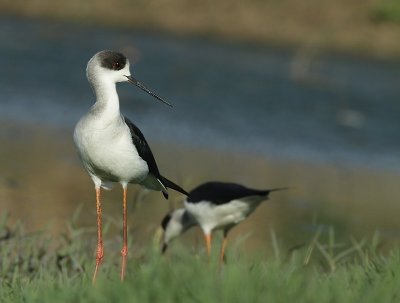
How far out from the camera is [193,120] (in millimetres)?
13250

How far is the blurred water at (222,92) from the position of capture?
12.6m

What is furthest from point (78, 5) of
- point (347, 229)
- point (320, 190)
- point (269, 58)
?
point (347, 229)

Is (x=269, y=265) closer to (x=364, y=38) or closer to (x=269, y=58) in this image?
(x=269, y=58)

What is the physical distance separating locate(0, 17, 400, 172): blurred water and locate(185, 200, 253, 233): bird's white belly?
13.7ft

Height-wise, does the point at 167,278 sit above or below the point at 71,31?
above

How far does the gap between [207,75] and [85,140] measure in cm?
1053

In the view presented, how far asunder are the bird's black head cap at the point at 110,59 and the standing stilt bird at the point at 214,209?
5.50ft

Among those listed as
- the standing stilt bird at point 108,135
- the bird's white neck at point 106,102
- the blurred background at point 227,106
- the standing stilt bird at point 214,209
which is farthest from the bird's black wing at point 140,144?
the standing stilt bird at point 214,209

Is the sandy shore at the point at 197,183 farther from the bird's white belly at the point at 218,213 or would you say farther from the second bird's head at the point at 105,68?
the second bird's head at the point at 105,68

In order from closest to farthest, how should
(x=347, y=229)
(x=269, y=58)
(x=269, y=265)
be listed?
(x=269, y=265)
(x=347, y=229)
(x=269, y=58)

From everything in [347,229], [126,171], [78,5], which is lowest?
[78,5]

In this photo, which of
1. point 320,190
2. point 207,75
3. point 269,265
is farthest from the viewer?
point 207,75

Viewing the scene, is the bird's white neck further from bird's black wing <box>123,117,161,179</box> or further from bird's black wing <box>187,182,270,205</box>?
bird's black wing <box>187,182,270,205</box>

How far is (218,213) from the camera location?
7652 millimetres
